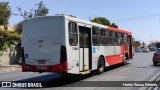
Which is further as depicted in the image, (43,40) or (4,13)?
(4,13)

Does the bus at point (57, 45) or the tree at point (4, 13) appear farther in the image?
the tree at point (4, 13)

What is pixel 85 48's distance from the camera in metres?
16.3

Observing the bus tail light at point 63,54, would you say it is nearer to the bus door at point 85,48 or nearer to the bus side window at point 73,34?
the bus side window at point 73,34

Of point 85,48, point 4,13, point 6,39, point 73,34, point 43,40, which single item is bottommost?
point 85,48

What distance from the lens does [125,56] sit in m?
26.0

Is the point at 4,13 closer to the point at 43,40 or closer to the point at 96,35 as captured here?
the point at 96,35

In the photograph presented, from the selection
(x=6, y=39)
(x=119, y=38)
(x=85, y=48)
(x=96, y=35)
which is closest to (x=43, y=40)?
(x=85, y=48)

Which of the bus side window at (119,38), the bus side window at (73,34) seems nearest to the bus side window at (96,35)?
the bus side window at (73,34)

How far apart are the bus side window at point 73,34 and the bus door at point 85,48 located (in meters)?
0.67

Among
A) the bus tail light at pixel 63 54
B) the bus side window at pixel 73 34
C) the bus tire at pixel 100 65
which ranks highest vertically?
the bus side window at pixel 73 34

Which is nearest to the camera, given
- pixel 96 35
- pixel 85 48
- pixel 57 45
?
pixel 57 45

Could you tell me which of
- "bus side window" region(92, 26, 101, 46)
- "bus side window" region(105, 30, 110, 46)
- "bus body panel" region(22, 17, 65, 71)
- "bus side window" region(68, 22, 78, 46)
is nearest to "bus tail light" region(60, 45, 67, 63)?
"bus body panel" region(22, 17, 65, 71)

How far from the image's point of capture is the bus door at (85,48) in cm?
1568

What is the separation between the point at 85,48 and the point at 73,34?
1790 mm
